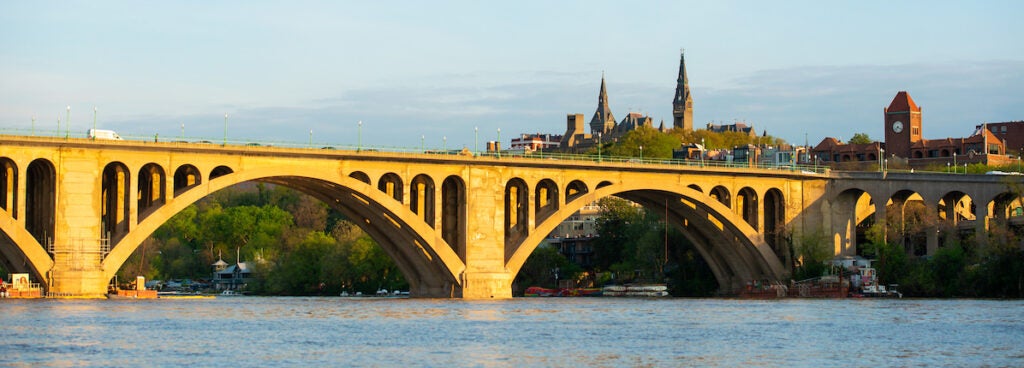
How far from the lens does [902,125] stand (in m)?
168

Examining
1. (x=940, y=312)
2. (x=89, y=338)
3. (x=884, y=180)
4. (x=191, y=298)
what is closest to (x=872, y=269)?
(x=884, y=180)

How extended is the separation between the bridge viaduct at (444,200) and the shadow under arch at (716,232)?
4.5 inches

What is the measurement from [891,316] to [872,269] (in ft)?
102

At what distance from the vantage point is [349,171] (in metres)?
91.0

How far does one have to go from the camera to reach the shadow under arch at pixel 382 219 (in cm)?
8575

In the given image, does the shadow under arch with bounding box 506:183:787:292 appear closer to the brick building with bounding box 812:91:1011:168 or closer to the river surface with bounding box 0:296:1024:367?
the river surface with bounding box 0:296:1024:367

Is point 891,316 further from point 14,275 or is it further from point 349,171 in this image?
point 14,275

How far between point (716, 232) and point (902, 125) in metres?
64.1

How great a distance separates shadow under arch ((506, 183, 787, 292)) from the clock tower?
195ft

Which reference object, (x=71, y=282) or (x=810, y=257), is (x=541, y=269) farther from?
(x=71, y=282)

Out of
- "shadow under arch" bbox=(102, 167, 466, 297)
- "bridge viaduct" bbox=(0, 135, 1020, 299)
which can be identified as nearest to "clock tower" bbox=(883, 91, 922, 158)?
"bridge viaduct" bbox=(0, 135, 1020, 299)

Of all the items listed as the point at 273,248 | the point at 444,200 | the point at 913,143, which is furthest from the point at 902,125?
the point at 444,200

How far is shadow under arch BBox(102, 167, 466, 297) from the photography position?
85.8 metres

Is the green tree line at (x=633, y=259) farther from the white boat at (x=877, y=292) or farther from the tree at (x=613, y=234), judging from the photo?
the white boat at (x=877, y=292)
